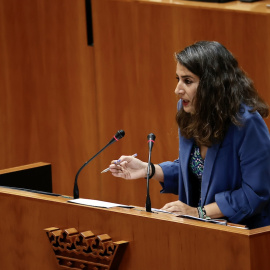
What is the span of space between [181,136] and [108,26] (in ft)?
5.23

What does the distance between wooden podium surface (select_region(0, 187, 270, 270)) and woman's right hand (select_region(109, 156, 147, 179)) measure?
0.86ft

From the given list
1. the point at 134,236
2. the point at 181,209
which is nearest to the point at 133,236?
the point at 134,236

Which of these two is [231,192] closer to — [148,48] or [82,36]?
[148,48]

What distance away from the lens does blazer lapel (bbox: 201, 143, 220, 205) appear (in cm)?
265

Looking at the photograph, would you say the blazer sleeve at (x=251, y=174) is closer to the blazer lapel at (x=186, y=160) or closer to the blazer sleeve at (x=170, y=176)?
the blazer lapel at (x=186, y=160)

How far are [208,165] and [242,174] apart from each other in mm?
125

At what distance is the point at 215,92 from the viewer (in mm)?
2629

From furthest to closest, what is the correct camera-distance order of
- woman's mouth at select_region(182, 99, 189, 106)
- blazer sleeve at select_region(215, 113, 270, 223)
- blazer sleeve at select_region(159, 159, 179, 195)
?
blazer sleeve at select_region(159, 159, 179, 195) < woman's mouth at select_region(182, 99, 189, 106) < blazer sleeve at select_region(215, 113, 270, 223)

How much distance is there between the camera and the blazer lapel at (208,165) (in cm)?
265

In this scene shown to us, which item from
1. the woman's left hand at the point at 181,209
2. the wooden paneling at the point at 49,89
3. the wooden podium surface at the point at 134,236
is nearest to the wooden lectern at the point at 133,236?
the wooden podium surface at the point at 134,236

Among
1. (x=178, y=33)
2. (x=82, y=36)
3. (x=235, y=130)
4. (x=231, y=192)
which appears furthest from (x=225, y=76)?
(x=82, y=36)

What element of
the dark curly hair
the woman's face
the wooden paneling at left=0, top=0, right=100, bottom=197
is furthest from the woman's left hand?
the wooden paneling at left=0, top=0, right=100, bottom=197

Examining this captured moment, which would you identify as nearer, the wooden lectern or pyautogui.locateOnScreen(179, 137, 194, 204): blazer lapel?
the wooden lectern

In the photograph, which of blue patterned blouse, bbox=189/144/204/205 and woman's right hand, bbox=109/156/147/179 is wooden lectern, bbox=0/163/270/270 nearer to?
woman's right hand, bbox=109/156/147/179
